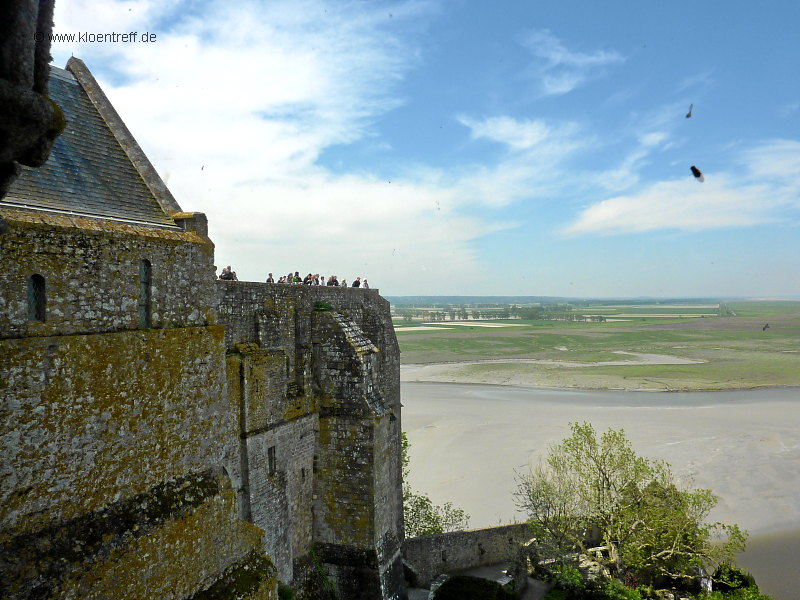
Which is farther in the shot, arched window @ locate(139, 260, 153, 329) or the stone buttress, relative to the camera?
the stone buttress

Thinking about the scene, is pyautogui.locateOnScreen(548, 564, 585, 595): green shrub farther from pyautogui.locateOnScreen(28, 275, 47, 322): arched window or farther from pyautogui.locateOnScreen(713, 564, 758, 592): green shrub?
pyautogui.locateOnScreen(28, 275, 47, 322): arched window

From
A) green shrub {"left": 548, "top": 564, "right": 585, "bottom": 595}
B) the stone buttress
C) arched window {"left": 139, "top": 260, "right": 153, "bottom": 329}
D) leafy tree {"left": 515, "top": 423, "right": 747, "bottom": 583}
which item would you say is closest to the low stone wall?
leafy tree {"left": 515, "top": 423, "right": 747, "bottom": 583}

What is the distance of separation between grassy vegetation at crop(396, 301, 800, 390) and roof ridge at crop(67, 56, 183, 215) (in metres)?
61.7

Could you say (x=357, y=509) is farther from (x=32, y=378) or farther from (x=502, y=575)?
(x=32, y=378)

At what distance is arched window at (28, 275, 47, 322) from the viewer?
519 cm

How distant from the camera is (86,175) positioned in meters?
6.96

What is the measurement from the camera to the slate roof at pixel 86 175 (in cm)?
602

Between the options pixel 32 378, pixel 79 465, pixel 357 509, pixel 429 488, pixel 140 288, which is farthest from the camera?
pixel 429 488

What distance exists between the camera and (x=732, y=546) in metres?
14.8

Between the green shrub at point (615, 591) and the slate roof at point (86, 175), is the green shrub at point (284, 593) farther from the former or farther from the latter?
the green shrub at point (615, 591)

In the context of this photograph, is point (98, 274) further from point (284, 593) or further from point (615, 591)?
point (615, 591)

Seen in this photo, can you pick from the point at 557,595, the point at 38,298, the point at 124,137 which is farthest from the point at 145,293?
the point at 557,595

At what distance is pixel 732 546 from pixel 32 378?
17.7m

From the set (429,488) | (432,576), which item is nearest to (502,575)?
(432,576)
